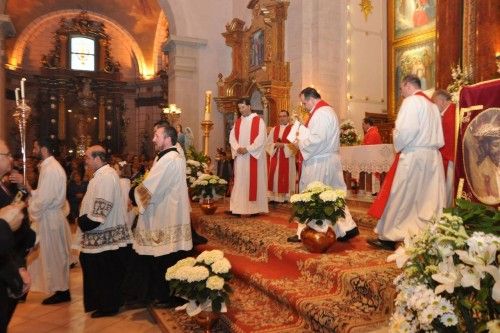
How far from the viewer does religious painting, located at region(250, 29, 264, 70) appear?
42.3ft

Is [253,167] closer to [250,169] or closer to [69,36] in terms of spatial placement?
[250,169]

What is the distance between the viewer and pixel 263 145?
7.68m

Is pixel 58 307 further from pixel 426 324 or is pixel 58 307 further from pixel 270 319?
pixel 426 324

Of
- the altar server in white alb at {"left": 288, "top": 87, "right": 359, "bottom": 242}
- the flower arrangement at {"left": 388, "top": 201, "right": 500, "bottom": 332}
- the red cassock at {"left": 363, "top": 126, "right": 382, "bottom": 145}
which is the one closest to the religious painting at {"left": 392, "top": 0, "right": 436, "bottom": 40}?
the red cassock at {"left": 363, "top": 126, "right": 382, "bottom": 145}

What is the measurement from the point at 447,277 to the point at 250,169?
5.95m

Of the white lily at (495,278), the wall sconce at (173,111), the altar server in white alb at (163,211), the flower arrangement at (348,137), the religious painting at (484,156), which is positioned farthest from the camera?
the wall sconce at (173,111)

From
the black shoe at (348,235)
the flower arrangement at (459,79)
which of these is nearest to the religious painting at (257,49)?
the flower arrangement at (459,79)

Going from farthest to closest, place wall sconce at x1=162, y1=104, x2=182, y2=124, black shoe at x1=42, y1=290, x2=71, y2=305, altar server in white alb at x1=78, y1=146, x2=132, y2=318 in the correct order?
wall sconce at x1=162, y1=104, x2=182, y2=124 < black shoe at x1=42, y1=290, x2=71, y2=305 < altar server in white alb at x1=78, y1=146, x2=132, y2=318

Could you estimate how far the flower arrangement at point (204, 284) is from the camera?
400 centimetres

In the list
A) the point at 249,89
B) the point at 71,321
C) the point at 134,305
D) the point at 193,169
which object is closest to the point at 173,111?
the point at 249,89

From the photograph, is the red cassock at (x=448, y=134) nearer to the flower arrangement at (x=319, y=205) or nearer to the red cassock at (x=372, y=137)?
the flower arrangement at (x=319, y=205)

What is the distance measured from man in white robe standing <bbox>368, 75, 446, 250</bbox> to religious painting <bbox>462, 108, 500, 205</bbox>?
377 mm

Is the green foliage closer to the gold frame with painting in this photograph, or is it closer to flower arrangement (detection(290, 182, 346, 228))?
flower arrangement (detection(290, 182, 346, 228))

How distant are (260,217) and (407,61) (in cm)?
594
